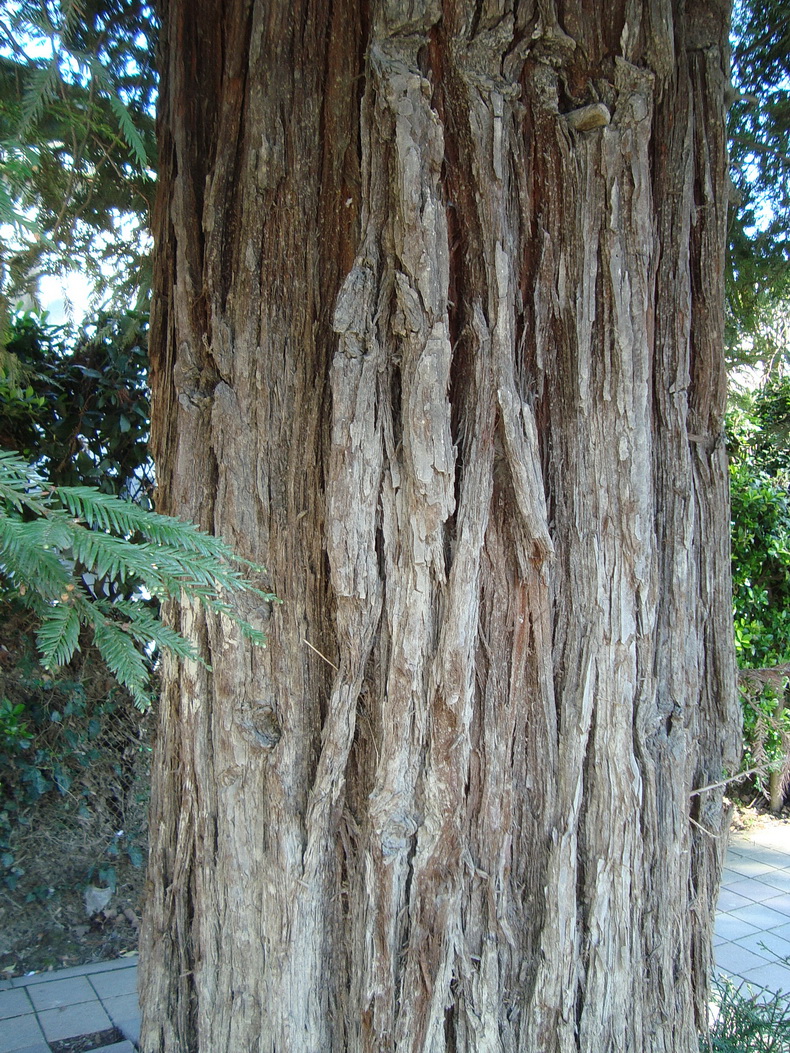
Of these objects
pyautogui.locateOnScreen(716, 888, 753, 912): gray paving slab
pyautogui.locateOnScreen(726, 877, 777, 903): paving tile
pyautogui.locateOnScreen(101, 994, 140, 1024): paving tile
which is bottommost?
pyautogui.locateOnScreen(101, 994, 140, 1024): paving tile

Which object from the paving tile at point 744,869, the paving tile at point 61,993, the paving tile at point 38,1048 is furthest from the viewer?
the paving tile at point 744,869

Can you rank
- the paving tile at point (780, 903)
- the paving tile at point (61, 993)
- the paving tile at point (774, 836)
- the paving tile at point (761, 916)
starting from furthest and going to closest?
the paving tile at point (774, 836)
the paving tile at point (780, 903)
the paving tile at point (761, 916)
the paving tile at point (61, 993)

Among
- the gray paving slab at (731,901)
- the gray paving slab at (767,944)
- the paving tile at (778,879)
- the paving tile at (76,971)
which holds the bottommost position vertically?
the paving tile at (76,971)

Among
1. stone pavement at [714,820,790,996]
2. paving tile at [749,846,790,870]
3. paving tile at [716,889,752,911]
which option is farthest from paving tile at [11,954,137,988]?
paving tile at [749,846,790,870]

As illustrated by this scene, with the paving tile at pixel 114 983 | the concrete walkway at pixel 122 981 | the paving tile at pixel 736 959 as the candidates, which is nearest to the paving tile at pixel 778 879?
the concrete walkway at pixel 122 981

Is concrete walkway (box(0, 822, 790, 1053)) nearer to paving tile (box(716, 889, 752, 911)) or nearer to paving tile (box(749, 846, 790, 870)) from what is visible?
paving tile (box(716, 889, 752, 911))

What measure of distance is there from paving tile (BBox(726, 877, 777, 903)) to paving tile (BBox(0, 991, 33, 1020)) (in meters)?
3.91

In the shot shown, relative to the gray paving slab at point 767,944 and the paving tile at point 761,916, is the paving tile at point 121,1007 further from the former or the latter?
the paving tile at point 761,916

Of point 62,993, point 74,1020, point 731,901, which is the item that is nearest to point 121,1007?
point 74,1020

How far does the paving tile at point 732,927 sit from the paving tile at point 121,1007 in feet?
9.79

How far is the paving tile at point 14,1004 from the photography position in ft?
11.3

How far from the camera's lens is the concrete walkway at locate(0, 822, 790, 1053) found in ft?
10.6

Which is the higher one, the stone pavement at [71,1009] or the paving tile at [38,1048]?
the paving tile at [38,1048]

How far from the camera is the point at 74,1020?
3379 mm
